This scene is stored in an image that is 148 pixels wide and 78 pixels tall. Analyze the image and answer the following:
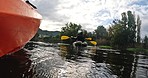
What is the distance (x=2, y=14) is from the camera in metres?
6.10

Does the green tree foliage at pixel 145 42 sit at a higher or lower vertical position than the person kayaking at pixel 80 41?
lower

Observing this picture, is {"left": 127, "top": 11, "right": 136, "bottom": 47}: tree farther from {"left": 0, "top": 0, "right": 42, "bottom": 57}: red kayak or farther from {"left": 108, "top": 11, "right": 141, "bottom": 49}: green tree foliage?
{"left": 0, "top": 0, "right": 42, "bottom": 57}: red kayak

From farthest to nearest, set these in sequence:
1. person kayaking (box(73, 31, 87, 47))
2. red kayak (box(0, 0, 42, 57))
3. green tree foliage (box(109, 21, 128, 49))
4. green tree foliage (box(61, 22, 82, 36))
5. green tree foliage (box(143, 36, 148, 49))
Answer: green tree foliage (box(61, 22, 82, 36)) < green tree foliage (box(109, 21, 128, 49)) < green tree foliage (box(143, 36, 148, 49)) < person kayaking (box(73, 31, 87, 47)) < red kayak (box(0, 0, 42, 57))

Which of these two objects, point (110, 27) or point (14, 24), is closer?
point (14, 24)

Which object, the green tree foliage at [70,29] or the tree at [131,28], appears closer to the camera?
the tree at [131,28]

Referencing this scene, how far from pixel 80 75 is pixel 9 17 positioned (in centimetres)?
502

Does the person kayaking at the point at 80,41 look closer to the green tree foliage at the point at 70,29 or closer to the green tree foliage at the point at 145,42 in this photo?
the green tree foliage at the point at 145,42

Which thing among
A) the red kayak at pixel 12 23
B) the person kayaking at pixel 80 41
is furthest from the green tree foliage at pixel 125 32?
the red kayak at pixel 12 23

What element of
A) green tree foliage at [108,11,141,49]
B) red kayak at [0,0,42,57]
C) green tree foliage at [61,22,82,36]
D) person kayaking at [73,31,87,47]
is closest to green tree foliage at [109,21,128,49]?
green tree foliage at [108,11,141,49]

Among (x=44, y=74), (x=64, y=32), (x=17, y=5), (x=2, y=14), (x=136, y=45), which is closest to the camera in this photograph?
(x=2, y=14)

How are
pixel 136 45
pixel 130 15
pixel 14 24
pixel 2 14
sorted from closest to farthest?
pixel 2 14, pixel 14 24, pixel 136 45, pixel 130 15

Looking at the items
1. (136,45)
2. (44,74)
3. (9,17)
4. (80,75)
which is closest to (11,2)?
(9,17)

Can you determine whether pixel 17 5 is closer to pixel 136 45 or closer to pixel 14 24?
pixel 14 24

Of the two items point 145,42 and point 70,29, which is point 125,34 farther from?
point 70,29
